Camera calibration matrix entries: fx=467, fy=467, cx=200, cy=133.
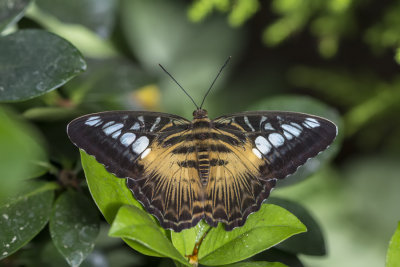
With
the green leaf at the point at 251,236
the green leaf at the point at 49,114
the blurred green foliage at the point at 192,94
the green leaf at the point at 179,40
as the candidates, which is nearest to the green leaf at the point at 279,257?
the blurred green foliage at the point at 192,94

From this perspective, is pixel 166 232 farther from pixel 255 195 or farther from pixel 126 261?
pixel 126 261

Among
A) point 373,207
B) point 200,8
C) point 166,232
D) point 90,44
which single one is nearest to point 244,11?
point 200,8

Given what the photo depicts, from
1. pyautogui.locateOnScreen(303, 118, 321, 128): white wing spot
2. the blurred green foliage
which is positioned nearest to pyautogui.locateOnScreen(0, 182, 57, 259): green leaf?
the blurred green foliage

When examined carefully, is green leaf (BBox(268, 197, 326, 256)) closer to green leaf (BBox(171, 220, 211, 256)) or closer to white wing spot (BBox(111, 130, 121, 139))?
green leaf (BBox(171, 220, 211, 256))

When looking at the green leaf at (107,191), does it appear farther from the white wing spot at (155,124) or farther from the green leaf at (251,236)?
the white wing spot at (155,124)

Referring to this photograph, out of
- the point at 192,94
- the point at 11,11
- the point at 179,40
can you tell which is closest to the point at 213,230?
the point at 11,11

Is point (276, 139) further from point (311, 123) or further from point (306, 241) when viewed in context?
point (306, 241)
